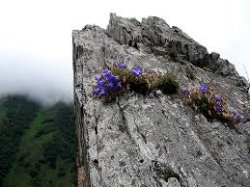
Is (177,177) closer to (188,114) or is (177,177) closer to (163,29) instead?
(188,114)

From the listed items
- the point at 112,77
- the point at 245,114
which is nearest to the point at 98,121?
the point at 112,77

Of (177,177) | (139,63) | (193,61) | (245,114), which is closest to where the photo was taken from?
(177,177)

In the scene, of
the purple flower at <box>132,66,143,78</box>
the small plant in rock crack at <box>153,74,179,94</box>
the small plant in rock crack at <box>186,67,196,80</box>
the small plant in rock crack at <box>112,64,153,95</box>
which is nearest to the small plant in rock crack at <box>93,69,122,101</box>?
the small plant in rock crack at <box>112,64,153,95</box>

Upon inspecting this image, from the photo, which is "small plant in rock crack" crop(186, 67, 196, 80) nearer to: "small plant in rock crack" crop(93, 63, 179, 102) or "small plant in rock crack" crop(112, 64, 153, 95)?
"small plant in rock crack" crop(93, 63, 179, 102)

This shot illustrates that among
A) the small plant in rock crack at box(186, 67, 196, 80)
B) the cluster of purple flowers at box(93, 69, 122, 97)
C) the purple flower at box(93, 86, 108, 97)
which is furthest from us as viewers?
the small plant in rock crack at box(186, 67, 196, 80)

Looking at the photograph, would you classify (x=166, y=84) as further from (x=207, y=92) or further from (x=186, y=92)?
(x=207, y=92)

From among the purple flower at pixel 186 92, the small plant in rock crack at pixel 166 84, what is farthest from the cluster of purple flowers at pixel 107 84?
the purple flower at pixel 186 92
